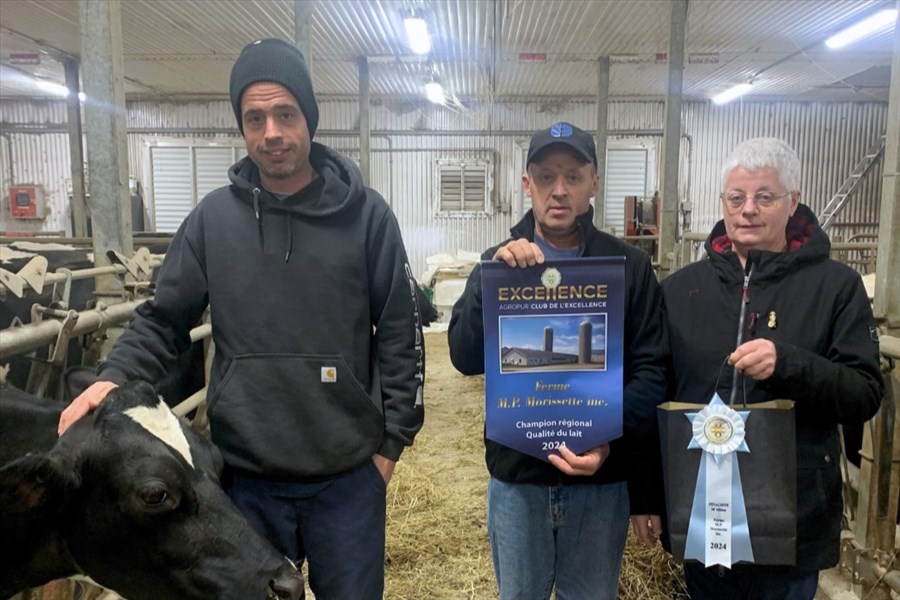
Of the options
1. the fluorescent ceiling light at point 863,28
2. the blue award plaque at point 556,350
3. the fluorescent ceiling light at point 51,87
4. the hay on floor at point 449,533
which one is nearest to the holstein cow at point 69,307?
the blue award plaque at point 556,350

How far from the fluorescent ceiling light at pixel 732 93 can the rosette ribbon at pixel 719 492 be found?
1389cm

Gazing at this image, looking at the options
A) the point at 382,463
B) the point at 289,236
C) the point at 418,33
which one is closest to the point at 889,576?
the point at 382,463

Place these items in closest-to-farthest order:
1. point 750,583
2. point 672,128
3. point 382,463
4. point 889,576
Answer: point 750,583
point 382,463
point 889,576
point 672,128

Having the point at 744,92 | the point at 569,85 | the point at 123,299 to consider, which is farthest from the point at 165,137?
the point at 123,299

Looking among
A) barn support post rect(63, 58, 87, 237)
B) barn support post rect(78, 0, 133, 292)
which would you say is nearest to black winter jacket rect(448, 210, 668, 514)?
barn support post rect(78, 0, 133, 292)

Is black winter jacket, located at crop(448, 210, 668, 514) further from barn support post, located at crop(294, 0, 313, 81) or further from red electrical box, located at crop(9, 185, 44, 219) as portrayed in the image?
red electrical box, located at crop(9, 185, 44, 219)

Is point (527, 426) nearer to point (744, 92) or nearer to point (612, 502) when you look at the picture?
point (612, 502)

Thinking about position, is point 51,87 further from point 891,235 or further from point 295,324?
point 891,235

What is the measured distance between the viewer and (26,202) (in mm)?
15359

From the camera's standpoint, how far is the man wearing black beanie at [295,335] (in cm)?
183

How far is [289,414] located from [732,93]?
14.9 meters

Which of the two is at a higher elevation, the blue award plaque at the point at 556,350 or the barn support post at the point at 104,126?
the barn support post at the point at 104,126

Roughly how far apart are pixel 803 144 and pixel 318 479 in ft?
53.5

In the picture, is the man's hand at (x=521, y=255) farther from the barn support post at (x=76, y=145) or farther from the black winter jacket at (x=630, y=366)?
the barn support post at (x=76, y=145)
